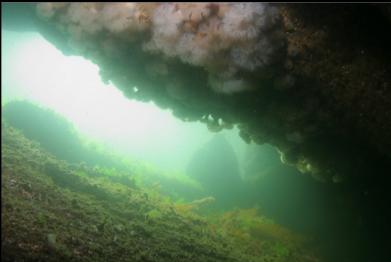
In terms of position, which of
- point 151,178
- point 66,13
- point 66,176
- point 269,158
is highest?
point 269,158

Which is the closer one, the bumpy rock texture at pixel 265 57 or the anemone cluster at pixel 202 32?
the anemone cluster at pixel 202 32

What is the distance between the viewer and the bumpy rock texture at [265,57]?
5824mm

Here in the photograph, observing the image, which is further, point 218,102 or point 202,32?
point 218,102

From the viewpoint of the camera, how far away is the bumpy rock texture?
19.1 feet

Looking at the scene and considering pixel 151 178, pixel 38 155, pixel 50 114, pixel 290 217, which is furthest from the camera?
pixel 151 178

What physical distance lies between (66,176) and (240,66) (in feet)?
22.1

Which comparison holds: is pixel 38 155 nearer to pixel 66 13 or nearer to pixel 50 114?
pixel 66 13

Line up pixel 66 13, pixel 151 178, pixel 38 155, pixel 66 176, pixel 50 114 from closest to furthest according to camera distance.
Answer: pixel 66 13
pixel 66 176
pixel 38 155
pixel 50 114
pixel 151 178

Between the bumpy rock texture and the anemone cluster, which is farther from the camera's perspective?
the bumpy rock texture

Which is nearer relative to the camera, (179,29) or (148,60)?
(179,29)

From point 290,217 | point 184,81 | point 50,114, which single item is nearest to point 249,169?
point 290,217

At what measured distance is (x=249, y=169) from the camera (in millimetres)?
22375

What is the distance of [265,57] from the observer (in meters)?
5.95

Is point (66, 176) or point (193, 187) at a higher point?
point (193, 187)
